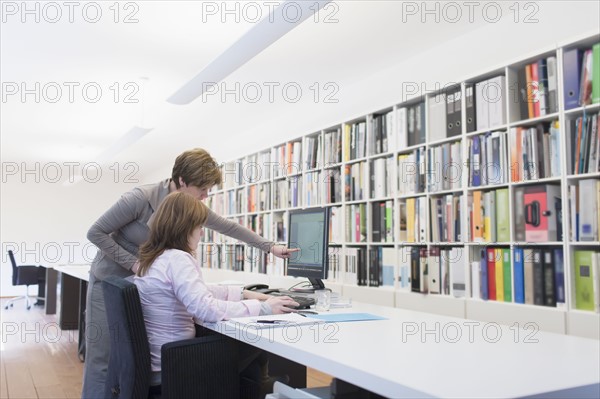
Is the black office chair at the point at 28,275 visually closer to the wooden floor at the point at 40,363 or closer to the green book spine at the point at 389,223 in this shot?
the wooden floor at the point at 40,363

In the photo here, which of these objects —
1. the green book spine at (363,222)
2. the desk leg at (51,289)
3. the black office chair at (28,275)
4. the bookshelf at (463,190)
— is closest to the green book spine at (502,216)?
the bookshelf at (463,190)

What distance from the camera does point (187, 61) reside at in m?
4.30

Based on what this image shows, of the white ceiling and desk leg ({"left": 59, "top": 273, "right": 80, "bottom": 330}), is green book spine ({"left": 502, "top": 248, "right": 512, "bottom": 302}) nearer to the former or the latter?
the white ceiling

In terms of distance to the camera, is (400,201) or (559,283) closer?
(559,283)

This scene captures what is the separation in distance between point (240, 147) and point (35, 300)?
212 inches

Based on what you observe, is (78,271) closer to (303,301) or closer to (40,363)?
(40,363)

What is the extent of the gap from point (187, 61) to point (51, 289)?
15.9 feet

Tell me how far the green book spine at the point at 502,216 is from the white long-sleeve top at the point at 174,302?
1.89 m

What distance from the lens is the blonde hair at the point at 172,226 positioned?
185 cm

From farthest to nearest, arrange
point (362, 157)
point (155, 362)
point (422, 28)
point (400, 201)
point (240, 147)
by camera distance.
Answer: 1. point (240, 147)
2. point (362, 157)
3. point (400, 201)
4. point (422, 28)
5. point (155, 362)

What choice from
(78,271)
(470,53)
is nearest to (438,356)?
(470,53)

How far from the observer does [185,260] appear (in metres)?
1.78

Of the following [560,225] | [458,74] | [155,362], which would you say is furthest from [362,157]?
[155,362]

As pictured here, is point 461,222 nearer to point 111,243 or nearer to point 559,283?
point 559,283
